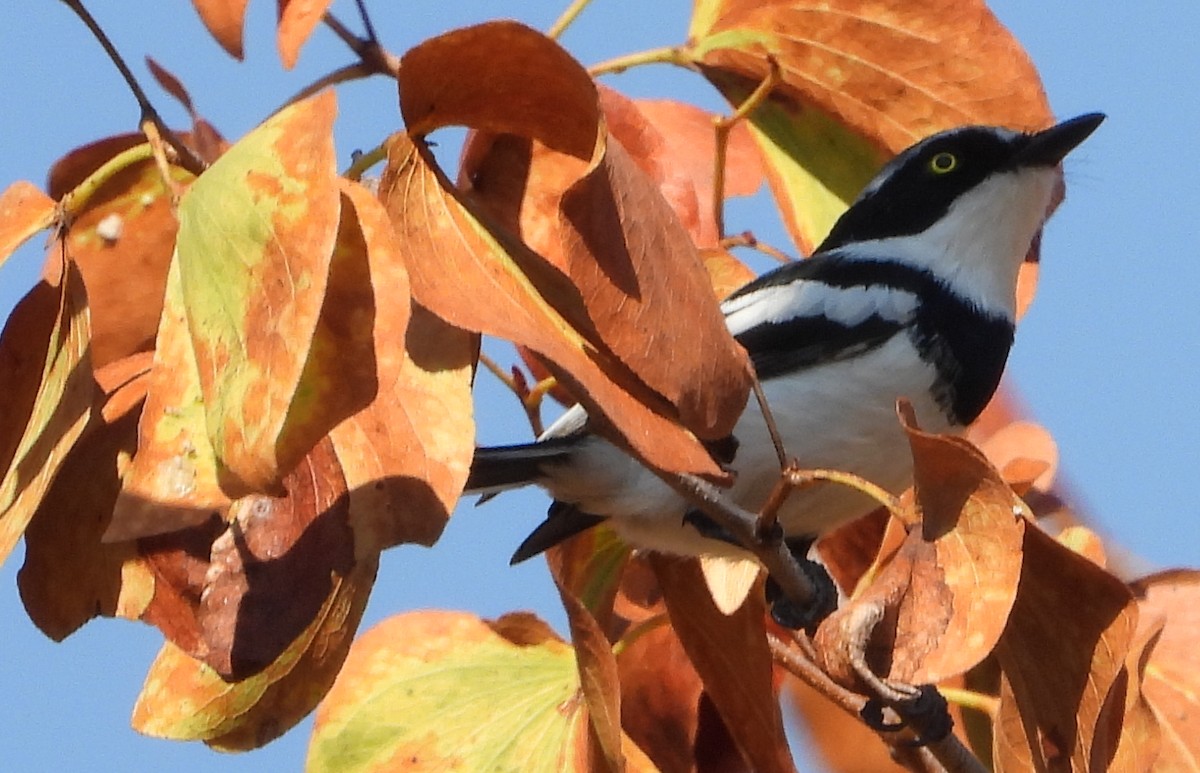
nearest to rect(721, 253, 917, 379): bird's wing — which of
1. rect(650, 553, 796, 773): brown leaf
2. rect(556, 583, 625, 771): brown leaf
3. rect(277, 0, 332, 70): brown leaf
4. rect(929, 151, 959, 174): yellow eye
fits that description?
rect(929, 151, 959, 174): yellow eye

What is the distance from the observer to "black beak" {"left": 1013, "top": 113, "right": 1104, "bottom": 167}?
109 inches

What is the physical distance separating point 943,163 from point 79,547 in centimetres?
215

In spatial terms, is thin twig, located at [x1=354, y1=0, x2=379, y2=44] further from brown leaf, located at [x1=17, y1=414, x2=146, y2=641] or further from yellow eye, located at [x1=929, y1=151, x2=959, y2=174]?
yellow eye, located at [x1=929, y1=151, x2=959, y2=174]

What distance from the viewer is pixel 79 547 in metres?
1.39

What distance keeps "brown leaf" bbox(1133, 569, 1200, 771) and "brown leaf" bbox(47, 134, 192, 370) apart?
1048 mm

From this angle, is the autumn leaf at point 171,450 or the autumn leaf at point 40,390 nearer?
→ the autumn leaf at point 171,450

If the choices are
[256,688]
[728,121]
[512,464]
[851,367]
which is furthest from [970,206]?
[256,688]

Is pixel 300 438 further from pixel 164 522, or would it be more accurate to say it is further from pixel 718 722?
pixel 718 722

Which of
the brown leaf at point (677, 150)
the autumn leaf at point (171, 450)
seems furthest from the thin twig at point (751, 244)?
the autumn leaf at point (171, 450)

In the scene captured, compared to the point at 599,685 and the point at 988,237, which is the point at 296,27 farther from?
the point at 988,237

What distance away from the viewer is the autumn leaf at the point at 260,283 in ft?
3.25

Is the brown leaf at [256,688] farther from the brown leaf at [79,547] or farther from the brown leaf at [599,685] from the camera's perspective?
the brown leaf at [599,685]

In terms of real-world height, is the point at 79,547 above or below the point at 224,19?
below

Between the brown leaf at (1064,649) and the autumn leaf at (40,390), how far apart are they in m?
0.75
